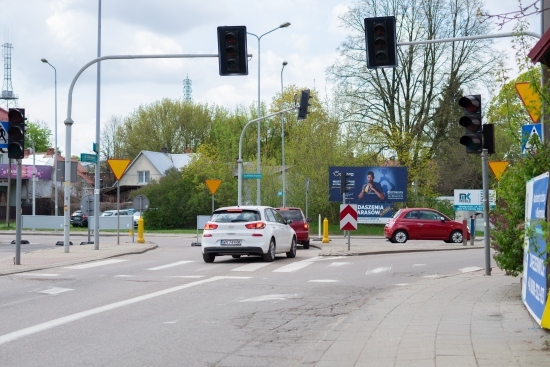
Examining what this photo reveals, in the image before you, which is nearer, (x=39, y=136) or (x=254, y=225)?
(x=254, y=225)

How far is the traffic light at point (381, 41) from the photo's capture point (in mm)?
18422

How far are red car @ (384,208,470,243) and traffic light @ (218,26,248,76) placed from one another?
19.9 meters

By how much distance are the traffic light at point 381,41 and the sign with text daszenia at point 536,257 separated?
7783 mm

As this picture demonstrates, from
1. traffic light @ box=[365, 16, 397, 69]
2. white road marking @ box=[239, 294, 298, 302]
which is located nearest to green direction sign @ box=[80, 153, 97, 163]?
traffic light @ box=[365, 16, 397, 69]

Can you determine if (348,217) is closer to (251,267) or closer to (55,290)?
(251,267)

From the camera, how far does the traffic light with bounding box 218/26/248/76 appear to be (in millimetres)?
20125

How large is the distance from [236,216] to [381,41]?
266 inches

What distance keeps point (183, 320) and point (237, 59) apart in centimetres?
995

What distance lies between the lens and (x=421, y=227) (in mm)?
39031

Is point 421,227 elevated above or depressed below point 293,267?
above

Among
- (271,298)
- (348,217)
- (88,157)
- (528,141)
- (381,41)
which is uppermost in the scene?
(381,41)

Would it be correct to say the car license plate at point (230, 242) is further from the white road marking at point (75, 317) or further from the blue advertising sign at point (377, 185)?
the blue advertising sign at point (377, 185)

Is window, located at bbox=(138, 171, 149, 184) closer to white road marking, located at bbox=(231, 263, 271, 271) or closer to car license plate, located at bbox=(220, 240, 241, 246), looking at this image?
car license plate, located at bbox=(220, 240, 241, 246)

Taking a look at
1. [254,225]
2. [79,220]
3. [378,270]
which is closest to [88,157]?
[254,225]
